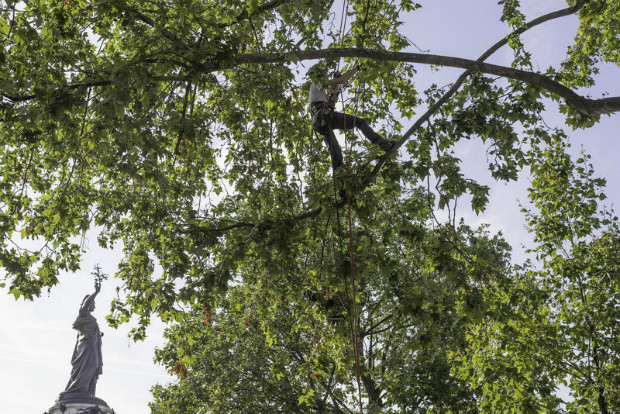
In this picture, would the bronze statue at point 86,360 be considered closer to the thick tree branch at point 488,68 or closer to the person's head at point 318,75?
the person's head at point 318,75

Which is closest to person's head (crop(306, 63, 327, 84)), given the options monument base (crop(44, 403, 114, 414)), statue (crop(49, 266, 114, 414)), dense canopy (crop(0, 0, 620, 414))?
dense canopy (crop(0, 0, 620, 414))

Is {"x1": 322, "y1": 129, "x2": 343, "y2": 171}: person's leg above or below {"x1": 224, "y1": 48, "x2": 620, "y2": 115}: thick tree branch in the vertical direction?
above

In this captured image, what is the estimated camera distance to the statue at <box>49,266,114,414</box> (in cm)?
1833

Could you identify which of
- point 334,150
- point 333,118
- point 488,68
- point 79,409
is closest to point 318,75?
point 333,118

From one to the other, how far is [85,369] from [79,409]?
1394mm

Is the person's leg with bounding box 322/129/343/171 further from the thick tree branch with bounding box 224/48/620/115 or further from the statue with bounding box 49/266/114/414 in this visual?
the statue with bounding box 49/266/114/414

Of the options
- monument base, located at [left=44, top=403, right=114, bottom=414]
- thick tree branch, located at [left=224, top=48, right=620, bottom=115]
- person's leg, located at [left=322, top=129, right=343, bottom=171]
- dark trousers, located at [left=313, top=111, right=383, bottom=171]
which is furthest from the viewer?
monument base, located at [left=44, top=403, right=114, bottom=414]

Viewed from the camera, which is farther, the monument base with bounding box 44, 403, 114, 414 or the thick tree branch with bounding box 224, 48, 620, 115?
the monument base with bounding box 44, 403, 114, 414

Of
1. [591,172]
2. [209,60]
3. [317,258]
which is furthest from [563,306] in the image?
[209,60]

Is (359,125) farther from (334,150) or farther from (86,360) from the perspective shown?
(86,360)

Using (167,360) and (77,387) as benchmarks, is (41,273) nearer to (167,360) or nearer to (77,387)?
(167,360)

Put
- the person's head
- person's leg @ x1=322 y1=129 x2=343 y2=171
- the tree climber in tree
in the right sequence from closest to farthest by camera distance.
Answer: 1. the person's head
2. the tree climber in tree
3. person's leg @ x1=322 y1=129 x2=343 y2=171

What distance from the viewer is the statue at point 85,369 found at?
18328 mm

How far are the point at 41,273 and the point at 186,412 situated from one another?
7896mm
